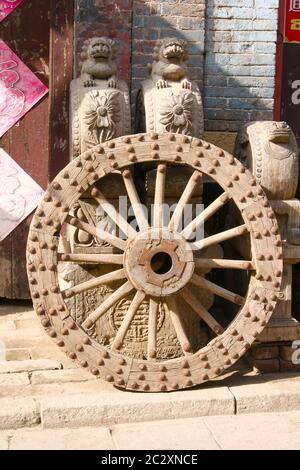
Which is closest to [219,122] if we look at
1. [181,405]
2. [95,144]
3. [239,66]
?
[239,66]

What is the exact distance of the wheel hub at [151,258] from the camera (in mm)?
3973

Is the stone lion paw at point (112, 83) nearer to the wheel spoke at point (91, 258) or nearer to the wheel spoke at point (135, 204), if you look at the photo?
the wheel spoke at point (135, 204)

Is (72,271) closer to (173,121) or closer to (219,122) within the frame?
(173,121)

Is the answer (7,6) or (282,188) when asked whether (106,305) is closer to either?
(282,188)

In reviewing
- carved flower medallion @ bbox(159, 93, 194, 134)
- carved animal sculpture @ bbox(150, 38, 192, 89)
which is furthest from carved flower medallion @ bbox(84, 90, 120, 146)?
carved animal sculpture @ bbox(150, 38, 192, 89)

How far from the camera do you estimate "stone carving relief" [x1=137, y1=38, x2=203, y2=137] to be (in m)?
4.25

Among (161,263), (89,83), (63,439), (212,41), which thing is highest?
(212,41)

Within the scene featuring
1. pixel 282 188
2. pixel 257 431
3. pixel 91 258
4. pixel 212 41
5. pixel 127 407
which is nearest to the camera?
pixel 257 431

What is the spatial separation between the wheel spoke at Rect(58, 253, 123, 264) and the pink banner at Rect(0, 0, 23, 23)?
249 centimetres

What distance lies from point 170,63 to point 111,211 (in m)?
1.18

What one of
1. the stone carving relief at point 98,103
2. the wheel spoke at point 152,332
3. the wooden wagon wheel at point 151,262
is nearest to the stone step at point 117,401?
the wooden wagon wheel at point 151,262

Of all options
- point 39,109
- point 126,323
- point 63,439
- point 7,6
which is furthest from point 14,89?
point 63,439

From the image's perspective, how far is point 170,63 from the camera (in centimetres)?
461

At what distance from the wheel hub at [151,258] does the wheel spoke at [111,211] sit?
112mm
